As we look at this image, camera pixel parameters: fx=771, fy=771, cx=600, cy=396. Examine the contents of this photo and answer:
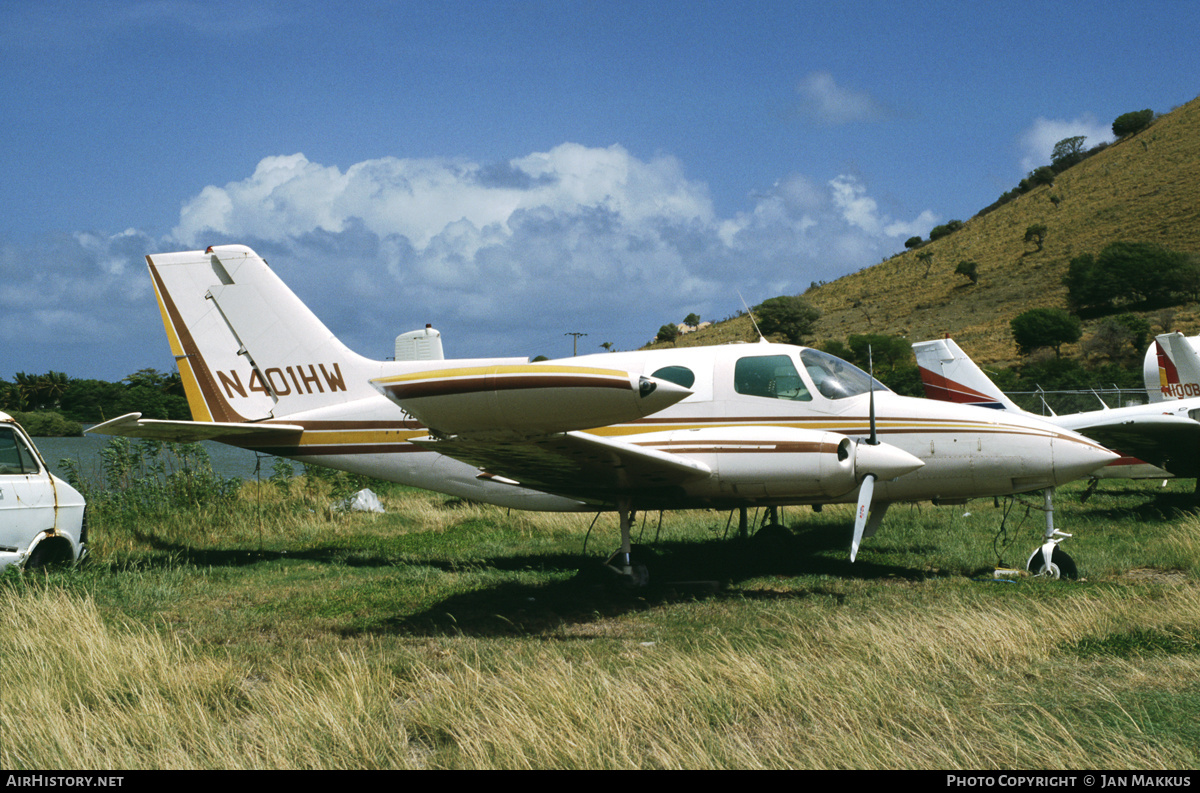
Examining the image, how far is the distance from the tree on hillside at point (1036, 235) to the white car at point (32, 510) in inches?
2582

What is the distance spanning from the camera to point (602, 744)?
3.77 metres

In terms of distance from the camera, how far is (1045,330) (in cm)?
4131

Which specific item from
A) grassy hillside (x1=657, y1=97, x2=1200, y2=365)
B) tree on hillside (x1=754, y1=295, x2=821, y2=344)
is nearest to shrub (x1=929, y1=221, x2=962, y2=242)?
grassy hillside (x1=657, y1=97, x2=1200, y2=365)

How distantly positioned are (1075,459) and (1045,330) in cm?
3789

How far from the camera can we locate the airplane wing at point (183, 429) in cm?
873

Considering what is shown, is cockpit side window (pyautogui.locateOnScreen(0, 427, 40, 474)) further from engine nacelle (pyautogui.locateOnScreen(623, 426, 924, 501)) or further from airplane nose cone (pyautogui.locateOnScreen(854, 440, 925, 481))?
airplane nose cone (pyautogui.locateOnScreen(854, 440, 925, 481))

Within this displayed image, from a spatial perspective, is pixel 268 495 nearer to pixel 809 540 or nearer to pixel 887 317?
pixel 809 540

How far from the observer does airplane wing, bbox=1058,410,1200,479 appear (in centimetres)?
1236

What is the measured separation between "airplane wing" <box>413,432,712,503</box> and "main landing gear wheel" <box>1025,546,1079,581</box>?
385 cm

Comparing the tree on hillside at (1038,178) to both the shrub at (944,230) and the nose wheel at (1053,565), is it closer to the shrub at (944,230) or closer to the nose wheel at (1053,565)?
the shrub at (944,230)

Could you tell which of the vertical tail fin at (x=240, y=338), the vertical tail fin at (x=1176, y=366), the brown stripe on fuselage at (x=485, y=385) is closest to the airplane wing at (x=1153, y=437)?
the vertical tail fin at (x=1176, y=366)
